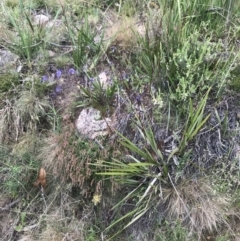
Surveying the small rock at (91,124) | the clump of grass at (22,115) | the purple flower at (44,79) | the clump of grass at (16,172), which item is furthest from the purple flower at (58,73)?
the clump of grass at (16,172)

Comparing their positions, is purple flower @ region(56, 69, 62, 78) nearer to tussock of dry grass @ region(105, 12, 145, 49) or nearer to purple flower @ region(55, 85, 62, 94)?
purple flower @ region(55, 85, 62, 94)

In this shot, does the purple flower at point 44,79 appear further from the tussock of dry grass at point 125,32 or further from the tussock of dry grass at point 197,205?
the tussock of dry grass at point 197,205

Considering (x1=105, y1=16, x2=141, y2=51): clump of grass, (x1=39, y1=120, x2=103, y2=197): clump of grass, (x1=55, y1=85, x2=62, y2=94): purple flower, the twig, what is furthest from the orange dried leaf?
(x1=105, y1=16, x2=141, y2=51): clump of grass

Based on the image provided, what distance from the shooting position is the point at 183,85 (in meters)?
2.16

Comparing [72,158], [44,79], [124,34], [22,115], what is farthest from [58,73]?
[72,158]

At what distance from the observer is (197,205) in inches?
85.7

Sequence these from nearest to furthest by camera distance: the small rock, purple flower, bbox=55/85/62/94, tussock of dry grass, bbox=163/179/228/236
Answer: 1. tussock of dry grass, bbox=163/179/228/236
2. the small rock
3. purple flower, bbox=55/85/62/94

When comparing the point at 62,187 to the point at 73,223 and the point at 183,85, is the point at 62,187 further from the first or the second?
the point at 183,85

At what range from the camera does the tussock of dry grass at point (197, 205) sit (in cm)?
216

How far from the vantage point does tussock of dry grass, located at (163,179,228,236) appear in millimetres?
2160

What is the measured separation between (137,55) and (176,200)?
3.12 ft

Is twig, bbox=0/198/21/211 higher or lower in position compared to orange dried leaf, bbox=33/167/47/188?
lower

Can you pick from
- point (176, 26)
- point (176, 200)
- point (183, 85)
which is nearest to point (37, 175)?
point (176, 200)

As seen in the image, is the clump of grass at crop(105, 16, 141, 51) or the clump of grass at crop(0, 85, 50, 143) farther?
the clump of grass at crop(105, 16, 141, 51)
